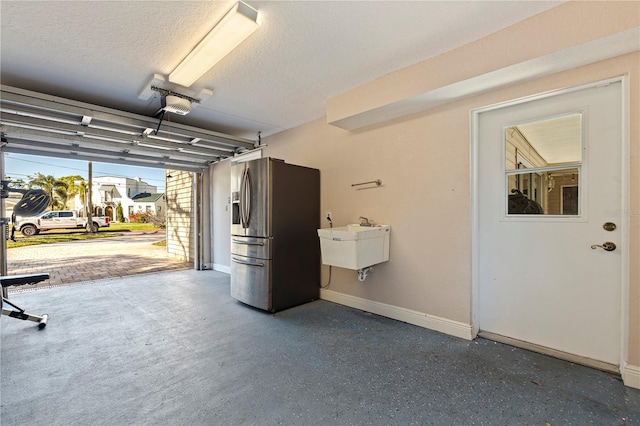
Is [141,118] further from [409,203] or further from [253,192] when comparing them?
[409,203]

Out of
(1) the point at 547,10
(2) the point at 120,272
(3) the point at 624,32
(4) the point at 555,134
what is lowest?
(2) the point at 120,272

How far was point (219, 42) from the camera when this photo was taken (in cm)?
211

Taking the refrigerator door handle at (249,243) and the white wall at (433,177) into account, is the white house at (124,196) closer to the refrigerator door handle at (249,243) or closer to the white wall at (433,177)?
the refrigerator door handle at (249,243)

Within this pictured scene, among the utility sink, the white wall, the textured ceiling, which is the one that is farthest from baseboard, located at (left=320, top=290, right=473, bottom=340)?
the textured ceiling

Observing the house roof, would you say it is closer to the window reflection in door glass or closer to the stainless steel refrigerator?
the stainless steel refrigerator

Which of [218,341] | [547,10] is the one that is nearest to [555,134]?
[547,10]

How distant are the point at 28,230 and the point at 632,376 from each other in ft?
40.0

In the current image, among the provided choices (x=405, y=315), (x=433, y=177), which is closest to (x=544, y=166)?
(x=433, y=177)

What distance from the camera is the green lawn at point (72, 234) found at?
7578 millimetres

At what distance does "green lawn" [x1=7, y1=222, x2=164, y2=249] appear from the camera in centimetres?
758

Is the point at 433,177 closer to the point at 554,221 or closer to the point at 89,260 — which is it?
the point at 554,221

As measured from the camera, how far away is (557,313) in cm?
235

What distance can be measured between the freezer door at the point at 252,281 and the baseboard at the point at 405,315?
948 millimetres

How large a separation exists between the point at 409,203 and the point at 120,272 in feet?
19.8
